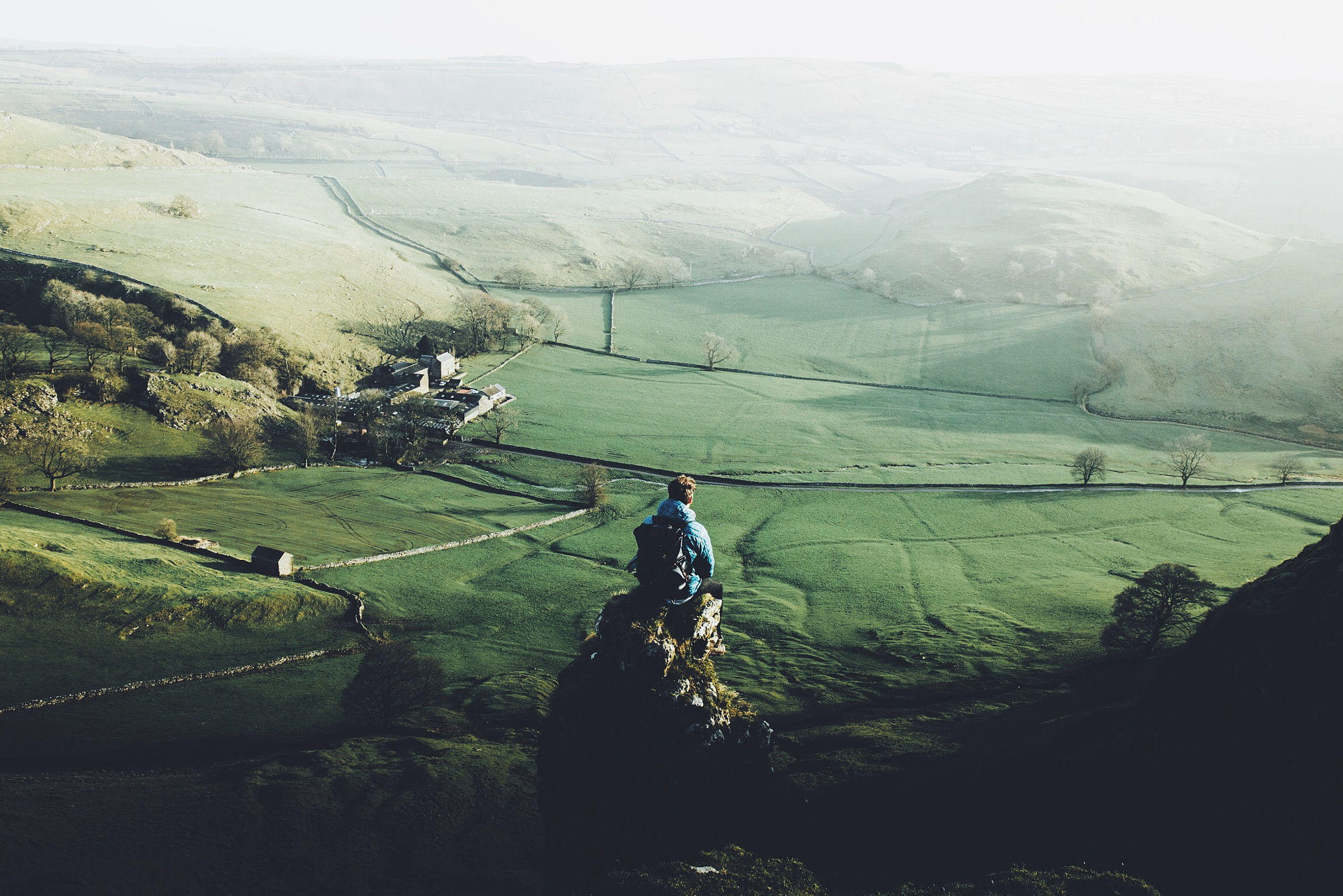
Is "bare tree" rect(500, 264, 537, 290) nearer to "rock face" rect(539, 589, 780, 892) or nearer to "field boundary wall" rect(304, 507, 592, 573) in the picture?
"field boundary wall" rect(304, 507, 592, 573)

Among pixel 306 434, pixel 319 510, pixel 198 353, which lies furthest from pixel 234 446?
pixel 198 353

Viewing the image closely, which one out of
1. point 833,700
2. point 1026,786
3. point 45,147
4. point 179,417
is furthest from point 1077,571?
point 45,147

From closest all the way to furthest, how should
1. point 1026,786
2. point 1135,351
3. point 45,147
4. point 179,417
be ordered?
point 1026,786, point 179,417, point 1135,351, point 45,147

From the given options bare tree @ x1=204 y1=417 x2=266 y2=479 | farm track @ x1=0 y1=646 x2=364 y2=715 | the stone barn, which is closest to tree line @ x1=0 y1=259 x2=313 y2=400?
bare tree @ x1=204 y1=417 x2=266 y2=479

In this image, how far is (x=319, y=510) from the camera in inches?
2232

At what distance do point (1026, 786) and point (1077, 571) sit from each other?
33.7m

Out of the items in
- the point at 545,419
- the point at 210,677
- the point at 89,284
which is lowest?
the point at 210,677

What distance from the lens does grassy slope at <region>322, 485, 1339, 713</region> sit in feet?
125

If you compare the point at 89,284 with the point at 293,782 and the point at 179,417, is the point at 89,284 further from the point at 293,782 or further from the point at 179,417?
the point at 293,782

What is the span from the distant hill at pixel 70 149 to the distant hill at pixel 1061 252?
15308 cm

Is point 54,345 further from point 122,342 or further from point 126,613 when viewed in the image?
point 126,613

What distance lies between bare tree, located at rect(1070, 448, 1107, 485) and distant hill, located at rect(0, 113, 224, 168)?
563 ft

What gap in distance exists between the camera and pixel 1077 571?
51031 millimetres

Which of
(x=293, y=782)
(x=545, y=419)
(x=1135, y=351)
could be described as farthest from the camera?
(x=1135, y=351)
